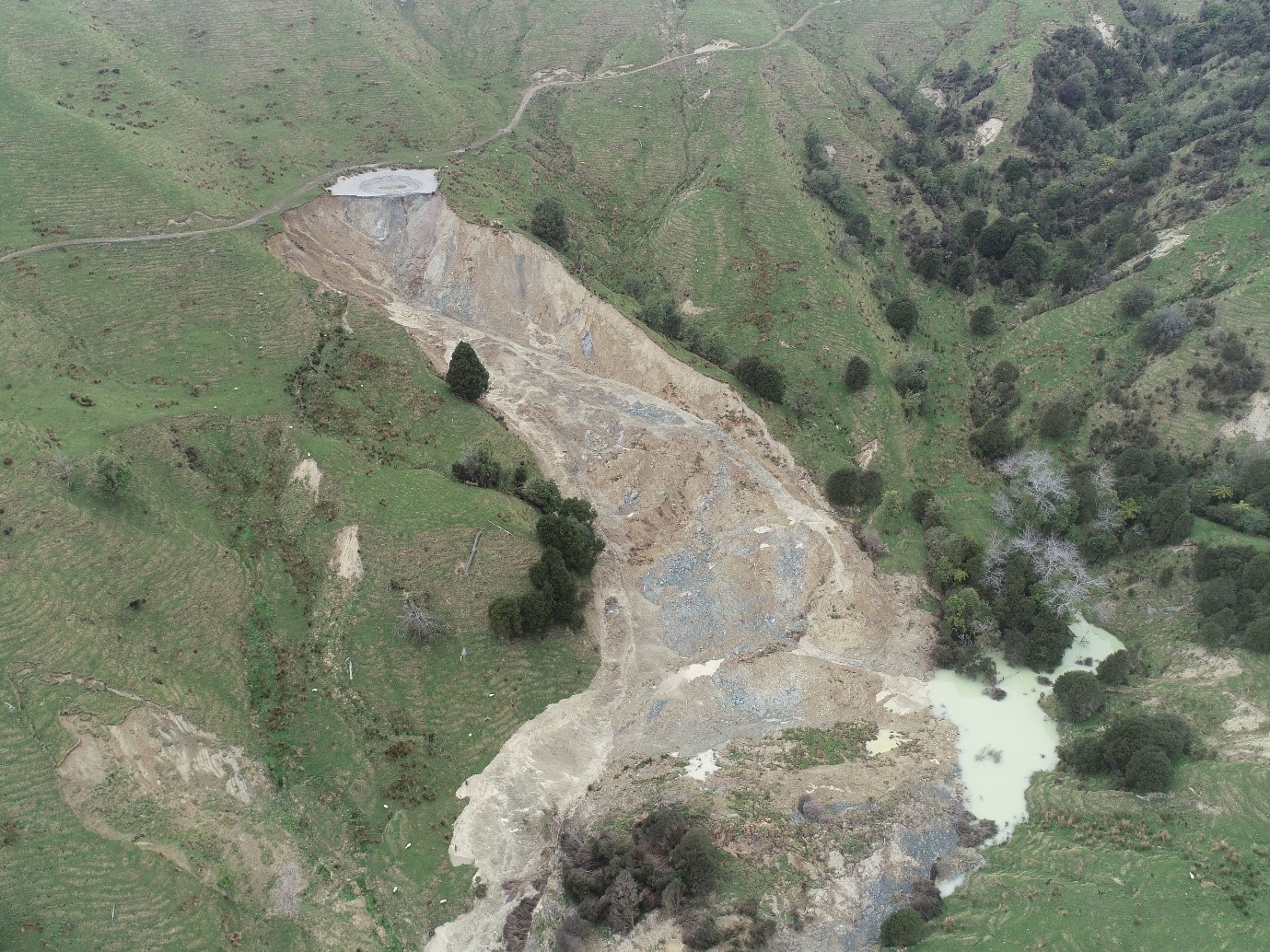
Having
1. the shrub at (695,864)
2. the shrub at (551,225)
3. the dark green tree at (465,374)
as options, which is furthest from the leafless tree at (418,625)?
the shrub at (551,225)

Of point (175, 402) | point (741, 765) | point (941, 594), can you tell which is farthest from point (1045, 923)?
point (175, 402)

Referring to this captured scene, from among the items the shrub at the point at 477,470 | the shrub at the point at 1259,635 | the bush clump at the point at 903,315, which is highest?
the shrub at the point at 1259,635

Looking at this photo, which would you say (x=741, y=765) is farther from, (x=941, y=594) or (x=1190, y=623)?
(x=1190, y=623)

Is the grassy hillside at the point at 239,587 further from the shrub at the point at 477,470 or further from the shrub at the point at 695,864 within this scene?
the shrub at the point at 695,864

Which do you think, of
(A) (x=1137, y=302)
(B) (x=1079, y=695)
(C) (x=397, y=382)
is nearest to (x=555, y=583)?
(C) (x=397, y=382)

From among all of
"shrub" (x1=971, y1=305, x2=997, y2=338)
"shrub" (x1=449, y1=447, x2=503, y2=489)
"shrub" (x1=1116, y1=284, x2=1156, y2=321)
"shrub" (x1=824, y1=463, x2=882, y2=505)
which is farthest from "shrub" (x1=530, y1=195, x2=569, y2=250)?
"shrub" (x1=1116, y1=284, x2=1156, y2=321)

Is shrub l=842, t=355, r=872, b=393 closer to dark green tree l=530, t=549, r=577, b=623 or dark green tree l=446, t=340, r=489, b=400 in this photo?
dark green tree l=446, t=340, r=489, b=400
